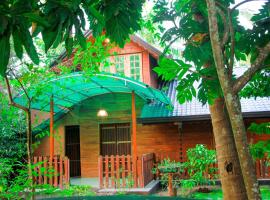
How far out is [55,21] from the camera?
152cm

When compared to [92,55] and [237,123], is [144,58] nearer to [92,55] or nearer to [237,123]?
[92,55]

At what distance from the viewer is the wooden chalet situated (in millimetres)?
10391

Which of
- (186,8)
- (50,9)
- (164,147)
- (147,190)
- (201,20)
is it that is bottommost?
(147,190)

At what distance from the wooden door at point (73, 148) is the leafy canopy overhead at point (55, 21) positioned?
38.6ft

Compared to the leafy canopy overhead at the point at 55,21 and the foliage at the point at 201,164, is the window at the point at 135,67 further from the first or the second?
the leafy canopy overhead at the point at 55,21

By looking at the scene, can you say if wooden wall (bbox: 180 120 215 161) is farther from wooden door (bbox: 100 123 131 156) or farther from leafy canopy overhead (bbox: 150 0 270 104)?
leafy canopy overhead (bbox: 150 0 270 104)

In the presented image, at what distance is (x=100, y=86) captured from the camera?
1064 centimetres

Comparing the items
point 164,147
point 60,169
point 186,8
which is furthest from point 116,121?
point 186,8

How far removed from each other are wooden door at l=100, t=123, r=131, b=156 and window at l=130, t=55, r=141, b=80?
6.60ft

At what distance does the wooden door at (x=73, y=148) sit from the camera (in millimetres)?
13609

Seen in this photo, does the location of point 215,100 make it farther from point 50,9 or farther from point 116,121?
point 116,121

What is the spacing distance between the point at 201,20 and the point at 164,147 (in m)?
9.82

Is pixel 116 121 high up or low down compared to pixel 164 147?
up

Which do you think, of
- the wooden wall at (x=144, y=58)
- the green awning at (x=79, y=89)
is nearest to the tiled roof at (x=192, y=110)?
the green awning at (x=79, y=89)
